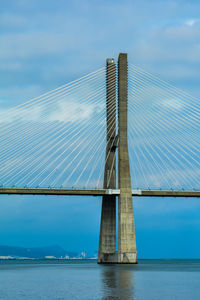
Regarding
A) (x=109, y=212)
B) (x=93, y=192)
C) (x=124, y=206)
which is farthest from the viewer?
(x=109, y=212)

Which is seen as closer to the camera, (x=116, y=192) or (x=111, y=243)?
(x=116, y=192)

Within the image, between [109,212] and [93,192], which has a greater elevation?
[93,192]

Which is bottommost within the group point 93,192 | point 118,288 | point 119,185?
point 118,288

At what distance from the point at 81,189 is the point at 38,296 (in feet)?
82.1

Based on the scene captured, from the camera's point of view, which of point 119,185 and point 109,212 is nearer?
point 119,185

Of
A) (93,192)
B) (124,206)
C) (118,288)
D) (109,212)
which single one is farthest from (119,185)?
(118,288)

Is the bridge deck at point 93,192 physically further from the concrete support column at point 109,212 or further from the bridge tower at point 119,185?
the concrete support column at point 109,212

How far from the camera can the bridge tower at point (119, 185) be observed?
1998 inches

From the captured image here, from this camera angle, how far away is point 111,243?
2227 inches

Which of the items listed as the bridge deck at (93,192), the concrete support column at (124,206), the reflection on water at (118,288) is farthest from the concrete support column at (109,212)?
the reflection on water at (118,288)

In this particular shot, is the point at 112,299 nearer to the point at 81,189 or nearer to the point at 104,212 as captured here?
the point at 81,189

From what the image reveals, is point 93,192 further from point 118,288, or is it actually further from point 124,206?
point 118,288

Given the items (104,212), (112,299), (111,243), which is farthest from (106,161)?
(112,299)

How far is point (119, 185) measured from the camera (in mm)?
51312
